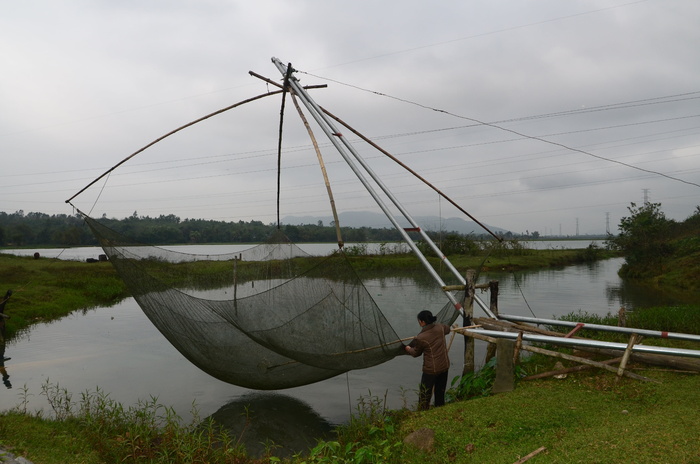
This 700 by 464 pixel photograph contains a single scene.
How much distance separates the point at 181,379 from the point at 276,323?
3156 millimetres

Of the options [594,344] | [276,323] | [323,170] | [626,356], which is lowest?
[626,356]

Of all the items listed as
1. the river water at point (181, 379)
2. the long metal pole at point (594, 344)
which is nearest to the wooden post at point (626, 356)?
the long metal pole at point (594, 344)

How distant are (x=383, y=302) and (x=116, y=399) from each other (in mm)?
4159

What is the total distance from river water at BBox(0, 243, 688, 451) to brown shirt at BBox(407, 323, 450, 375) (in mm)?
524

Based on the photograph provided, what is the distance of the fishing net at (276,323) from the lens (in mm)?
4898

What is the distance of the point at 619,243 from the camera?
20.7m

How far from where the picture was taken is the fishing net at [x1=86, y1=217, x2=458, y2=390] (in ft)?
16.1

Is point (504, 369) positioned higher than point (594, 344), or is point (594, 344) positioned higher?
point (594, 344)

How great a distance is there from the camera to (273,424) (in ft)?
18.6

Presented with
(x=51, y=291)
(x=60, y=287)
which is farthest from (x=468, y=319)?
(x=60, y=287)

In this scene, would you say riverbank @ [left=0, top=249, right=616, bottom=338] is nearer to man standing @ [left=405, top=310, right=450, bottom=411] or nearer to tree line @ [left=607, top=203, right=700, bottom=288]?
man standing @ [left=405, top=310, right=450, bottom=411]

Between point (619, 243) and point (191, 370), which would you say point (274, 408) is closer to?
point (191, 370)

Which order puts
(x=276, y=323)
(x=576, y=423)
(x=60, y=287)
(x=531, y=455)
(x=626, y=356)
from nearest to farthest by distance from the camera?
1. (x=531, y=455)
2. (x=576, y=423)
3. (x=626, y=356)
4. (x=276, y=323)
5. (x=60, y=287)

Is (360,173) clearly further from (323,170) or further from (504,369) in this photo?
(504,369)
